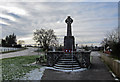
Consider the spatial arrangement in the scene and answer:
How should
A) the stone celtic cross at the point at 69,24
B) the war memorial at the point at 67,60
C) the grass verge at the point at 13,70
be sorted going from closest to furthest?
the grass verge at the point at 13,70
the war memorial at the point at 67,60
the stone celtic cross at the point at 69,24

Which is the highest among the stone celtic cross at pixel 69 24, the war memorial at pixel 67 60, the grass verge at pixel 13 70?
the stone celtic cross at pixel 69 24

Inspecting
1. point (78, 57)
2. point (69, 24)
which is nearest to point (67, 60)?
point (78, 57)

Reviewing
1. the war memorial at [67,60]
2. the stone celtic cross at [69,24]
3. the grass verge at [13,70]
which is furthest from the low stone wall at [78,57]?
the stone celtic cross at [69,24]

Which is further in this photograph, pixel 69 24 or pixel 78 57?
pixel 69 24

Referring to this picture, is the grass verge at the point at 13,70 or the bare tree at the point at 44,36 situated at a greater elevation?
the bare tree at the point at 44,36

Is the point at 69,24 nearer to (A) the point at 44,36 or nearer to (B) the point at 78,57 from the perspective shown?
(B) the point at 78,57

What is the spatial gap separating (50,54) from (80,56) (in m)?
3.37

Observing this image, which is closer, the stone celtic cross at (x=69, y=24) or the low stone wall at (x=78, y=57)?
the low stone wall at (x=78, y=57)

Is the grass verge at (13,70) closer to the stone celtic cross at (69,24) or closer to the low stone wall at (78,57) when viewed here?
the low stone wall at (78,57)

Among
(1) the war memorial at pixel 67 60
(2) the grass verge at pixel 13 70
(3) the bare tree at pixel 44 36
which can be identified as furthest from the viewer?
(3) the bare tree at pixel 44 36

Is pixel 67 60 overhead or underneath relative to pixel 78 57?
underneath

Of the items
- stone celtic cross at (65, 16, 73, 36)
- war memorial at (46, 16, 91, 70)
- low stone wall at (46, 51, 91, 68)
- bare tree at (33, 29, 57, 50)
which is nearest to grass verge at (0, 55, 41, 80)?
low stone wall at (46, 51, 91, 68)

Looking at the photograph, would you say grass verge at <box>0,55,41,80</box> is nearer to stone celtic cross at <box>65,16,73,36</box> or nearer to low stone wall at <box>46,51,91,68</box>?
low stone wall at <box>46,51,91,68</box>

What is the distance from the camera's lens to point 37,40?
5259 centimetres
